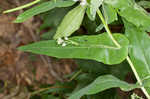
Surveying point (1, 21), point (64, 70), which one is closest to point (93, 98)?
point (64, 70)

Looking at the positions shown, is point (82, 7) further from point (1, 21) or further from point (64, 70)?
point (1, 21)

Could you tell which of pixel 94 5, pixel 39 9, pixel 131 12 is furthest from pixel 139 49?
pixel 39 9

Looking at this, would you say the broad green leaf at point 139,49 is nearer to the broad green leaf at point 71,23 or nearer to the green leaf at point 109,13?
the green leaf at point 109,13

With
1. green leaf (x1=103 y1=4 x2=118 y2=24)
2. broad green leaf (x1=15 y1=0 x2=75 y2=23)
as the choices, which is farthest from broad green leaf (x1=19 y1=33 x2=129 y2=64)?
broad green leaf (x1=15 y1=0 x2=75 y2=23)

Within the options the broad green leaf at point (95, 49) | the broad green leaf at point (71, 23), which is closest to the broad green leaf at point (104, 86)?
the broad green leaf at point (95, 49)

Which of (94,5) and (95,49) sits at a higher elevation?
(94,5)

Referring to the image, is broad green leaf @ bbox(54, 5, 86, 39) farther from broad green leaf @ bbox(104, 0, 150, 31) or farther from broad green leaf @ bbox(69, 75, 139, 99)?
broad green leaf @ bbox(69, 75, 139, 99)

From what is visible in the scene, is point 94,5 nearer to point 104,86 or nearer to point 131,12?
point 131,12
